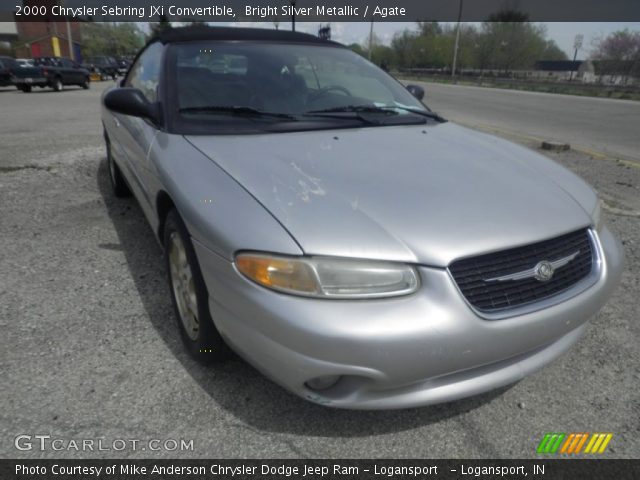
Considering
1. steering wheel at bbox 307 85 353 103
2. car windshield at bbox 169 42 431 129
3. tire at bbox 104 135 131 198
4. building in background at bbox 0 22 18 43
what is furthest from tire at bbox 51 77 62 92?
building in background at bbox 0 22 18 43

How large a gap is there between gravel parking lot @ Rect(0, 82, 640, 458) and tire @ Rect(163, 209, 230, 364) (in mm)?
127

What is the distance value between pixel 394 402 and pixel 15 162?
608 centimetres

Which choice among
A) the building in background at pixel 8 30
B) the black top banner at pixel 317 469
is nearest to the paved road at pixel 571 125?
the black top banner at pixel 317 469

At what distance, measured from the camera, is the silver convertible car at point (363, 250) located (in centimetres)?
154

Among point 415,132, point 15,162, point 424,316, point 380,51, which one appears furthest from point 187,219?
point 380,51

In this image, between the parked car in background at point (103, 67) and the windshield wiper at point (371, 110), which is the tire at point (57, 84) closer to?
the parked car in background at point (103, 67)

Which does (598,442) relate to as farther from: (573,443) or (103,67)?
(103,67)

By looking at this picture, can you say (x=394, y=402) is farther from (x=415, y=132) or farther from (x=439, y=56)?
(x=439, y=56)

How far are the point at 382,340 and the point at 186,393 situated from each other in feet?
3.26

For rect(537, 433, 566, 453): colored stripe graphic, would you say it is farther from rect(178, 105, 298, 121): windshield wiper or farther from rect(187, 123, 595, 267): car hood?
rect(178, 105, 298, 121): windshield wiper

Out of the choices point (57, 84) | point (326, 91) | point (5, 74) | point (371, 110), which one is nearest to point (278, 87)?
point (326, 91)

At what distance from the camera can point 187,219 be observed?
1.93m

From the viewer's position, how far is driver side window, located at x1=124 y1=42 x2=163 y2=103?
2848mm

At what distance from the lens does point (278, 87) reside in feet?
8.97
